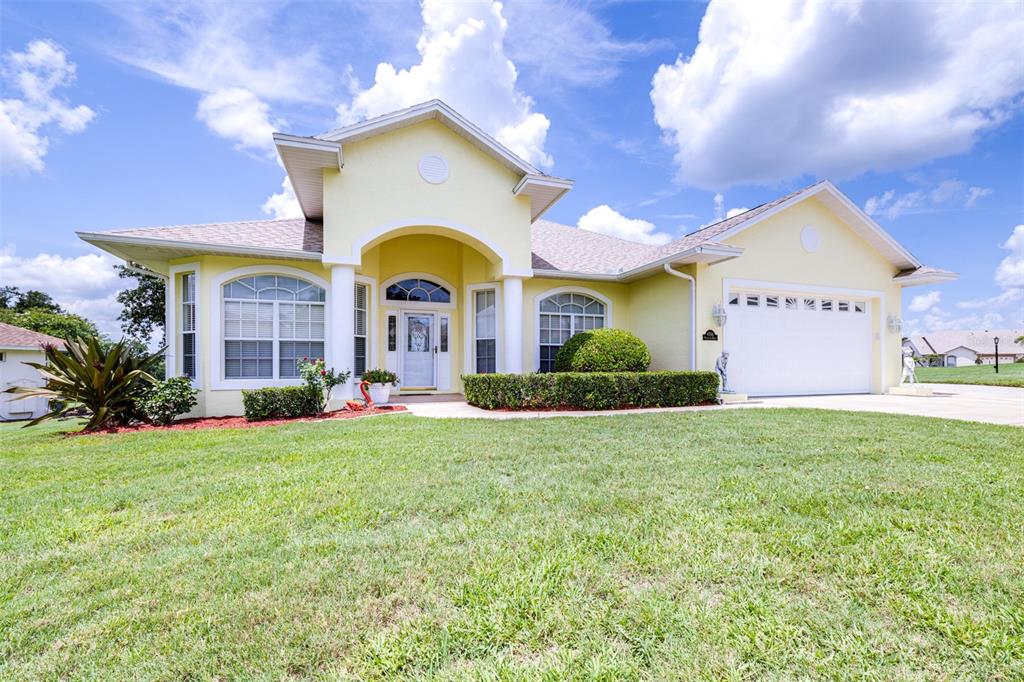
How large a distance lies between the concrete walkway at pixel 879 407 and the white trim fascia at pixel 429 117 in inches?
221

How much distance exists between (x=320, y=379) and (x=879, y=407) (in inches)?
462

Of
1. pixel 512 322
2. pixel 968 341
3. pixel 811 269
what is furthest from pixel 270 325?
pixel 968 341

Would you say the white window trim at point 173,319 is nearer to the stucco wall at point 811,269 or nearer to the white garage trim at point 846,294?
the stucco wall at point 811,269

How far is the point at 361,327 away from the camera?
10984 millimetres

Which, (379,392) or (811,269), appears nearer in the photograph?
(379,392)

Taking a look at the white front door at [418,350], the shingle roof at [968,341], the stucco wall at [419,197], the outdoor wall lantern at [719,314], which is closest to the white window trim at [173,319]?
the stucco wall at [419,197]

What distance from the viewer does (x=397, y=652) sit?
1.88 metres

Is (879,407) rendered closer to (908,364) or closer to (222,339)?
(908,364)

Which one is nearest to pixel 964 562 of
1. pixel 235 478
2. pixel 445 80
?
pixel 235 478

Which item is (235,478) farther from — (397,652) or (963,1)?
(963,1)

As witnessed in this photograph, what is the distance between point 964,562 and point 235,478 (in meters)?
5.65

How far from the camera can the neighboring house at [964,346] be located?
55.2m

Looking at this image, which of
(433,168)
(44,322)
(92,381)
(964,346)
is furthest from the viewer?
(964,346)

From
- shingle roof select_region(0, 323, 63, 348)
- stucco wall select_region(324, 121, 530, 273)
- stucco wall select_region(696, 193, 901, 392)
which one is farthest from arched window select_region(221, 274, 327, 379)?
shingle roof select_region(0, 323, 63, 348)
